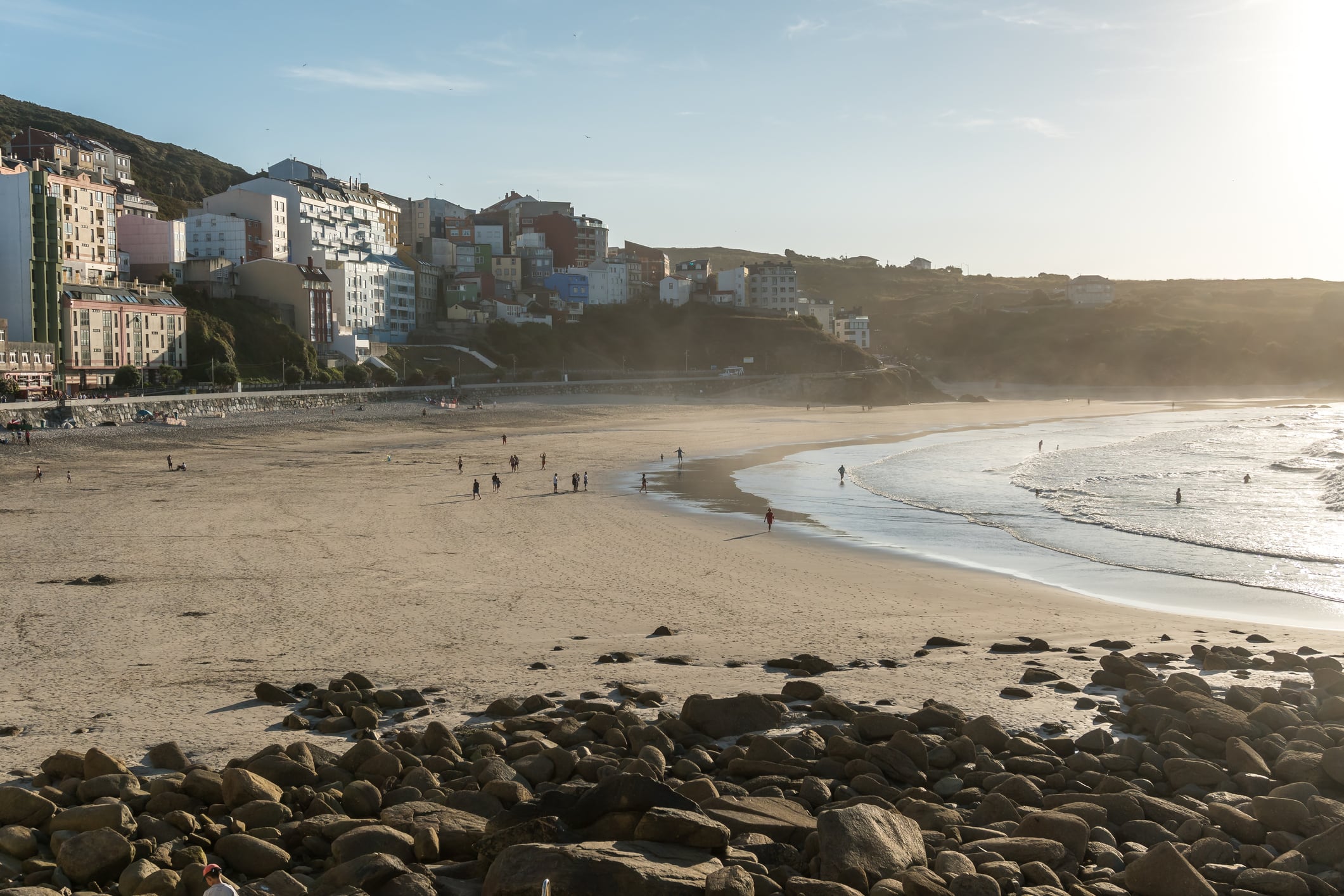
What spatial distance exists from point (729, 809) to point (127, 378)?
59.6 meters

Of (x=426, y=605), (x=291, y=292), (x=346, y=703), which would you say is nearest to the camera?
(x=346, y=703)

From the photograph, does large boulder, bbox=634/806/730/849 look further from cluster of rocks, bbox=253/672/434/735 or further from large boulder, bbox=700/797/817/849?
cluster of rocks, bbox=253/672/434/735

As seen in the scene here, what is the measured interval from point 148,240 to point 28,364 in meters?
26.2

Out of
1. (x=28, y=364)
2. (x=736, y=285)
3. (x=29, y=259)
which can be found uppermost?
(x=736, y=285)

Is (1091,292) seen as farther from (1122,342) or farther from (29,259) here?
(29,259)

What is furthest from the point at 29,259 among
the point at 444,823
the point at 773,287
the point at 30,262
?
the point at 773,287

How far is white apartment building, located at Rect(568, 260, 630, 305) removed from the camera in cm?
12262

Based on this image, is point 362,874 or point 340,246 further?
point 340,246

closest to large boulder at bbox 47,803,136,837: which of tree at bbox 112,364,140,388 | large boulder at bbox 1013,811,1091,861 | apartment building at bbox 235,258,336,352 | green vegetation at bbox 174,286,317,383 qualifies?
large boulder at bbox 1013,811,1091,861

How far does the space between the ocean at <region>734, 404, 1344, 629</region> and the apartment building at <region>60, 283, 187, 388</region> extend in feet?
140

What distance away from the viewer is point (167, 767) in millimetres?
9750

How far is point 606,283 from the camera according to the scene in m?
124

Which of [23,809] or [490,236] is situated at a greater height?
[490,236]

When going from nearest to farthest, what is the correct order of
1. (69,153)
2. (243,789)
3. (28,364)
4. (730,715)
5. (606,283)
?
(243,789)
(730,715)
(28,364)
(69,153)
(606,283)
